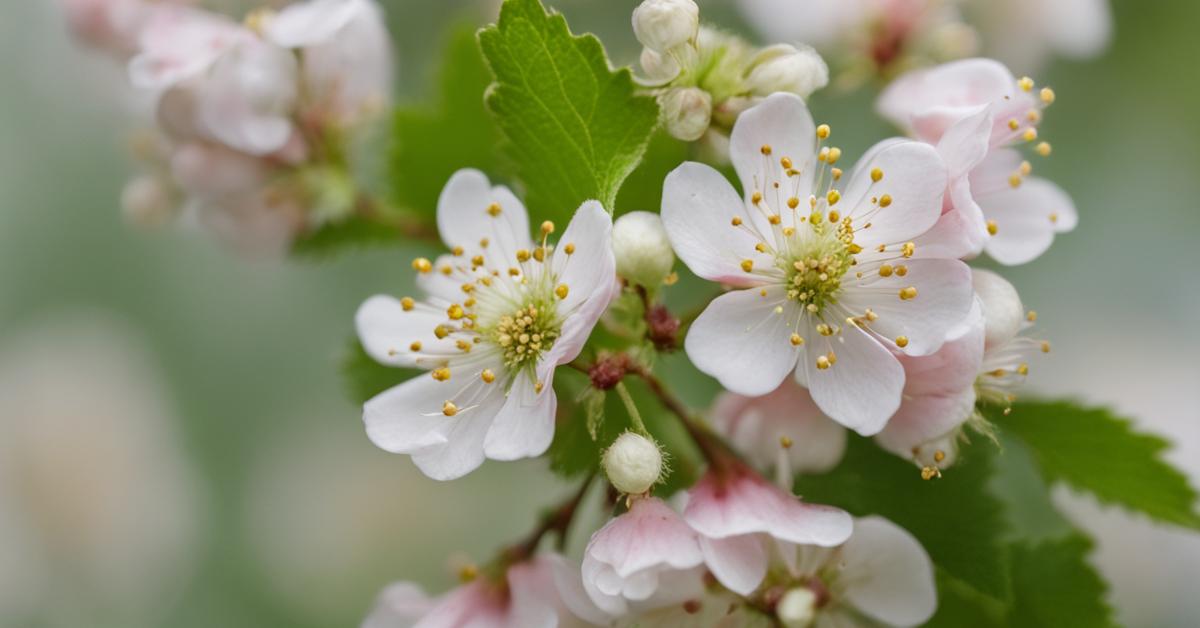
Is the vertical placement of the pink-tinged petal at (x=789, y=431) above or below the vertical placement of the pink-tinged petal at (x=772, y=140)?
below

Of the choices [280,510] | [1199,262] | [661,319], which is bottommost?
[280,510]

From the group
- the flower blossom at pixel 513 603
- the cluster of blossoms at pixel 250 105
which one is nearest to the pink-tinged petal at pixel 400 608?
the flower blossom at pixel 513 603

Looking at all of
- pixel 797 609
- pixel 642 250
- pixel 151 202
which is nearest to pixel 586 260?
pixel 642 250

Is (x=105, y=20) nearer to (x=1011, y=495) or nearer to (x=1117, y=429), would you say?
(x=1117, y=429)

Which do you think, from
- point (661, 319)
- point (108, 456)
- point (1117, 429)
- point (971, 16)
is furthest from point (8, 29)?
point (1117, 429)

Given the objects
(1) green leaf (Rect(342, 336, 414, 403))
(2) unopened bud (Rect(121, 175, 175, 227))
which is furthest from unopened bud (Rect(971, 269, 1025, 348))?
(2) unopened bud (Rect(121, 175, 175, 227))

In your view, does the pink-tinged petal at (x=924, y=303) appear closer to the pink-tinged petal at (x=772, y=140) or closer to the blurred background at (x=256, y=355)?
the pink-tinged petal at (x=772, y=140)

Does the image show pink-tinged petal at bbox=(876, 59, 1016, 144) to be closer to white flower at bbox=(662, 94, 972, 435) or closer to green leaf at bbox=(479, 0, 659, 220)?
white flower at bbox=(662, 94, 972, 435)
